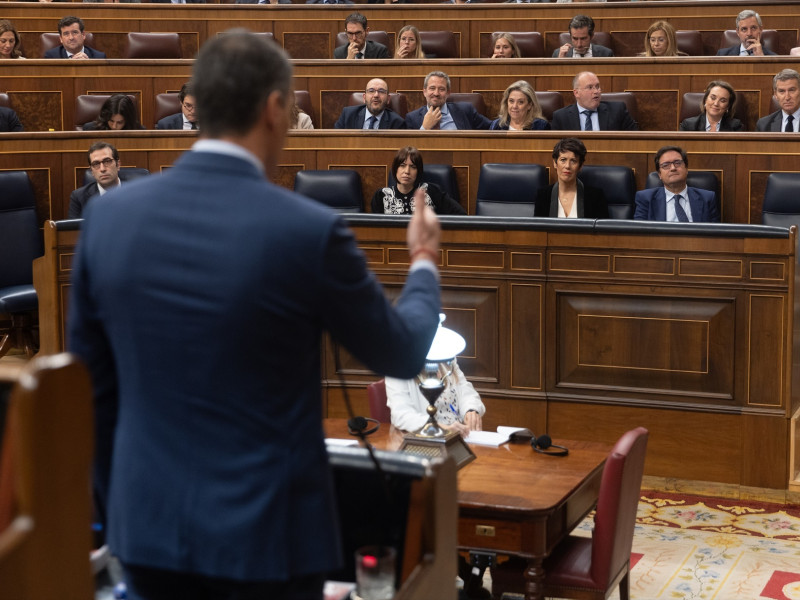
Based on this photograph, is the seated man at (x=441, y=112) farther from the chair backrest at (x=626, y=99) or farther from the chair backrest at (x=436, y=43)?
the chair backrest at (x=436, y=43)

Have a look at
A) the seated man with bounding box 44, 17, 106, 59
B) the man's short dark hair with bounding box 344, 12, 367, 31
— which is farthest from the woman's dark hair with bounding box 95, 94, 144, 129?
the man's short dark hair with bounding box 344, 12, 367, 31

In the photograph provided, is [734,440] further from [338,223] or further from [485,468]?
[338,223]

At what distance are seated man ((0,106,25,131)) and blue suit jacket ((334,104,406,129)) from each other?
1.68 meters

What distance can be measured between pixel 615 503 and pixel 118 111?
12.6 feet

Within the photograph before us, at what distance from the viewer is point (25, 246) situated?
4.98m

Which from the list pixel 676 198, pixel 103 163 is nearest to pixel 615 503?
pixel 676 198

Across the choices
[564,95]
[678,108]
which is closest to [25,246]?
[564,95]

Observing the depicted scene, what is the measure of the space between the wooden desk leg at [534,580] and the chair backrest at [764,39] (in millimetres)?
4532

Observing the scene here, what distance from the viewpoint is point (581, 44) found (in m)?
6.21

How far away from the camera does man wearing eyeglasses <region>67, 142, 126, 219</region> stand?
4.77 meters

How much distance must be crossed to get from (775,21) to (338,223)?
591 cm

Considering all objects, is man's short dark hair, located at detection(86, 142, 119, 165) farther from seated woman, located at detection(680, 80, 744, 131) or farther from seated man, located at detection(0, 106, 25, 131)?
seated woman, located at detection(680, 80, 744, 131)

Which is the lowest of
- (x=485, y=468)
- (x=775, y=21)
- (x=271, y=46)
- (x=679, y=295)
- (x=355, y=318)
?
(x=485, y=468)

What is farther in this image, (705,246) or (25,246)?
(25,246)
